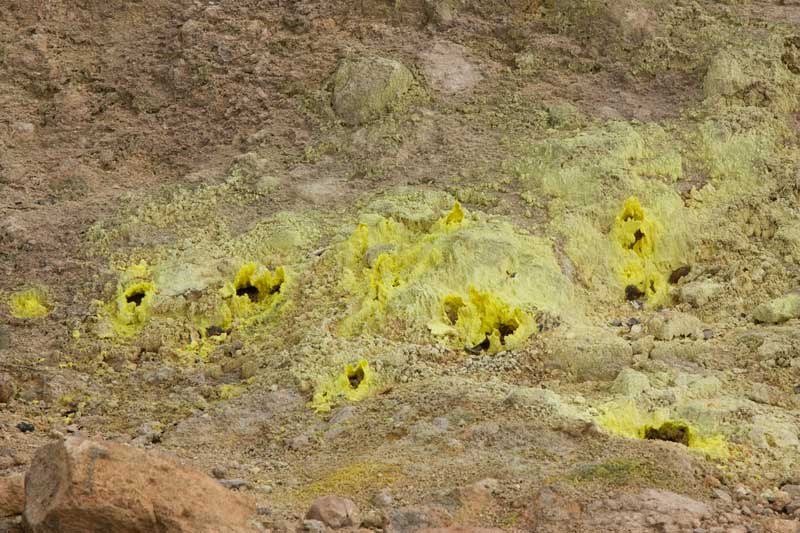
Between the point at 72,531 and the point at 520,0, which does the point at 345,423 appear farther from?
the point at 520,0

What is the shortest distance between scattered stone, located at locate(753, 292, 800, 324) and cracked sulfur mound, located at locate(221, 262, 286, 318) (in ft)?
8.20

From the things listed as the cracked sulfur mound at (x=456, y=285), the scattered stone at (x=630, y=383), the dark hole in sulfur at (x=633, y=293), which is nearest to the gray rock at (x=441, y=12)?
the cracked sulfur mound at (x=456, y=285)

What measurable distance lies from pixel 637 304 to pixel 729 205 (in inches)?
36.0

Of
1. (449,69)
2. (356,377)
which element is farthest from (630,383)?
(449,69)

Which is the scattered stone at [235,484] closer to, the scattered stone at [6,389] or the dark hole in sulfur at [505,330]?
the scattered stone at [6,389]

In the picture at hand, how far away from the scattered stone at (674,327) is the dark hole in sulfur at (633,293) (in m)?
0.52

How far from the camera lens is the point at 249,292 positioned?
7.33 metres

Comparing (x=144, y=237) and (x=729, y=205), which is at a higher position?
(x=729, y=205)

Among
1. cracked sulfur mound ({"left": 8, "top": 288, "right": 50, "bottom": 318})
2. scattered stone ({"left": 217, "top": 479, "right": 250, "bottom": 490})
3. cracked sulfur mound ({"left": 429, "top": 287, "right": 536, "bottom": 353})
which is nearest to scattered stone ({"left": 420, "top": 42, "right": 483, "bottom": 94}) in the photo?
cracked sulfur mound ({"left": 429, "top": 287, "right": 536, "bottom": 353})

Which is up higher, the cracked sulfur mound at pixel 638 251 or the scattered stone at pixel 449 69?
the scattered stone at pixel 449 69

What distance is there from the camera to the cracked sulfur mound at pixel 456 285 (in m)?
6.70

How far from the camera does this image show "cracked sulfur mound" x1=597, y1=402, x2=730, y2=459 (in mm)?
5410

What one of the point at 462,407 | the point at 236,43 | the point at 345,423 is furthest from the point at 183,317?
the point at 236,43

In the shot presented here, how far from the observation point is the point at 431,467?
5281mm
